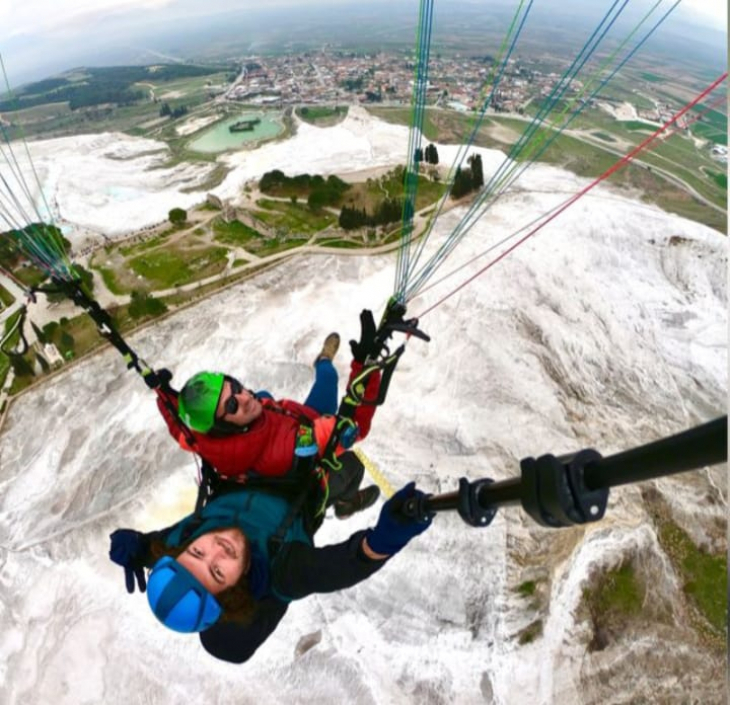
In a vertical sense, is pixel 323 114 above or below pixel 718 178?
below

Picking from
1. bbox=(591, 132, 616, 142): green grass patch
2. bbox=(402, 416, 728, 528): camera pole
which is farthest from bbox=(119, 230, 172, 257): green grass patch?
bbox=(591, 132, 616, 142): green grass patch

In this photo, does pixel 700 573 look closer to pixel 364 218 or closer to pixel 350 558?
pixel 350 558

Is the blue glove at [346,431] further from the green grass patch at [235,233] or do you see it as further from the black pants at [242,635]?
the green grass patch at [235,233]

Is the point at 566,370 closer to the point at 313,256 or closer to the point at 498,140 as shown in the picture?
the point at 313,256

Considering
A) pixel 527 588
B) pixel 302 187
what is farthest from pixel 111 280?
pixel 527 588

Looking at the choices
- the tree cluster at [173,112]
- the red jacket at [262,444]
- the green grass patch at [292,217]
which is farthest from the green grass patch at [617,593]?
the tree cluster at [173,112]
